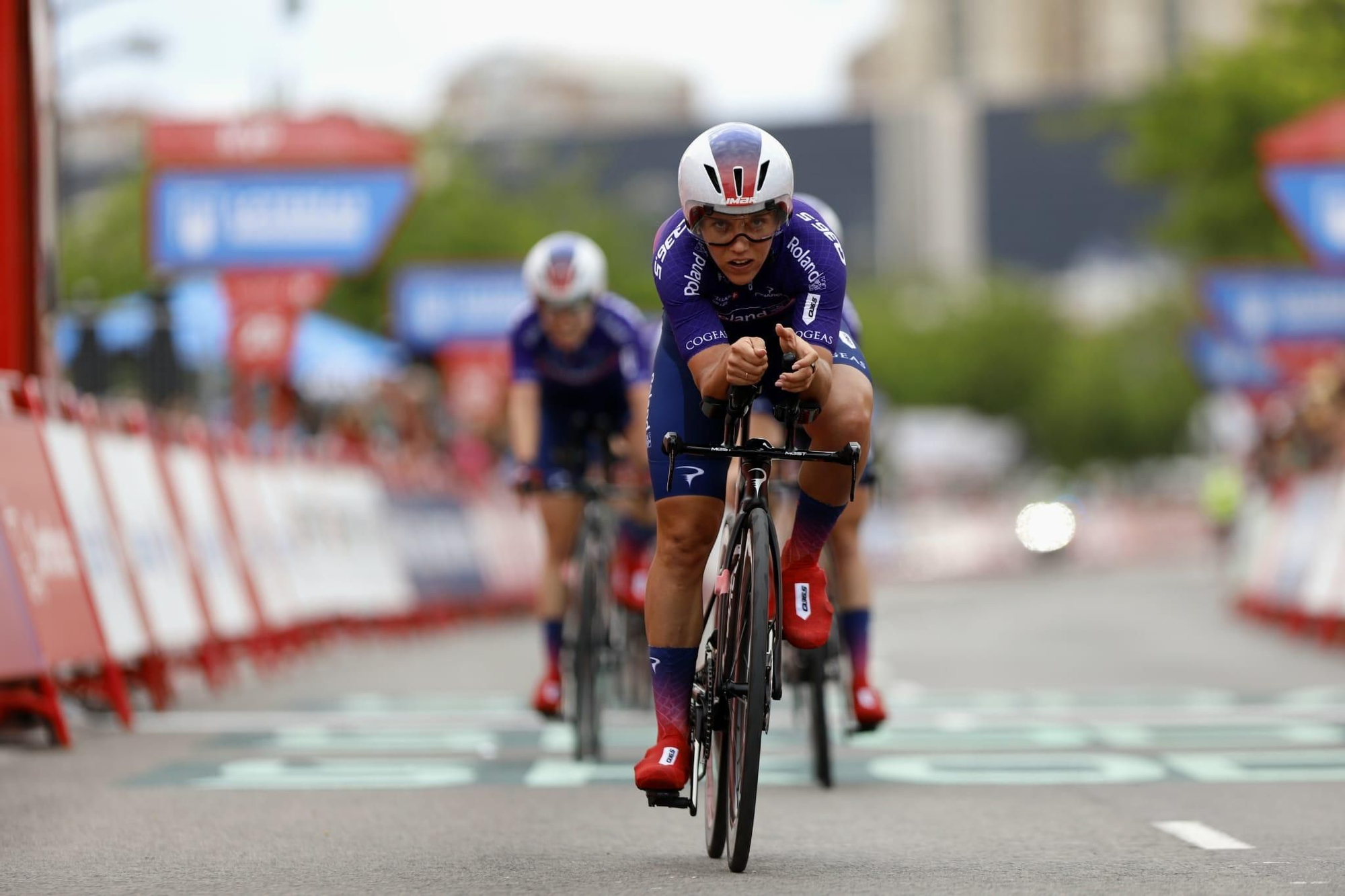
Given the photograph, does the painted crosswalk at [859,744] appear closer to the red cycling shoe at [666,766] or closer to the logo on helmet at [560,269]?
the logo on helmet at [560,269]

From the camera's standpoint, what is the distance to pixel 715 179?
704cm

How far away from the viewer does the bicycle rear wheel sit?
680cm

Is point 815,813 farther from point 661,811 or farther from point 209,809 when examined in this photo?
point 209,809

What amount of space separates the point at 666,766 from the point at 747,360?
1157 mm

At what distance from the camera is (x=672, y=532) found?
293 inches

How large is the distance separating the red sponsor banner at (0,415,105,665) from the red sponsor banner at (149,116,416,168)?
11.2m

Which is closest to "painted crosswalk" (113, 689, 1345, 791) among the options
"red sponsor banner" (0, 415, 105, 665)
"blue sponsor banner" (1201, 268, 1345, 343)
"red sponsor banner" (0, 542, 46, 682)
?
"red sponsor banner" (0, 415, 105, 665)

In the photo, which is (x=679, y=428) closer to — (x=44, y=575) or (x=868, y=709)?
(x=868, y=709)

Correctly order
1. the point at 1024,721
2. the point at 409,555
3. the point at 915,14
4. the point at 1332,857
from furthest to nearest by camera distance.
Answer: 1. the point at 915,14
2. the point at 409,555
3. the point at 1024,721
4. the point at 1332,857

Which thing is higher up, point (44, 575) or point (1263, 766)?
point (44, 575)

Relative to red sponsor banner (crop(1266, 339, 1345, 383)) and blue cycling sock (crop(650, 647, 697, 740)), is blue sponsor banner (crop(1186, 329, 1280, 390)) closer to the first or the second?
red sponsor banner (crop(1266, 339, 1345, 383))

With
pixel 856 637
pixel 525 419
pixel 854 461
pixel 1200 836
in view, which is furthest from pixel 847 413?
pixel 525 419

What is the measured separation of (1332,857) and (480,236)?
45.8 meters

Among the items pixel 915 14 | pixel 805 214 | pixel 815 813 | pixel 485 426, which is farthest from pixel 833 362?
pixel 915 14
